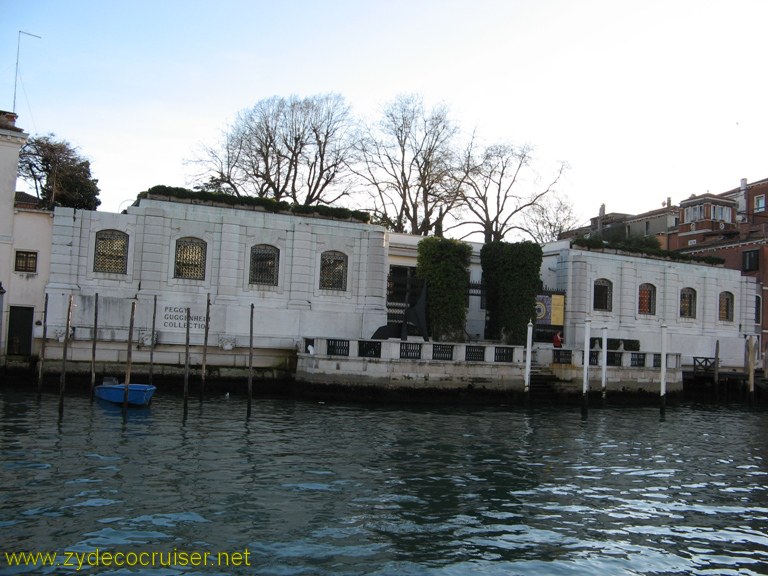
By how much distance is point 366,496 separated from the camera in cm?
1299

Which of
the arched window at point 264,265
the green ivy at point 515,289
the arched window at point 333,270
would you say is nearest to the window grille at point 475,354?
the green ivy at point 515,289

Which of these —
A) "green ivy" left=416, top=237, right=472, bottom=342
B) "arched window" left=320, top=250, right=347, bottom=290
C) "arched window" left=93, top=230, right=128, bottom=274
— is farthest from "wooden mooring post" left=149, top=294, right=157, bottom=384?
"green ivy" left=416, top=237, right=472, bottom=342

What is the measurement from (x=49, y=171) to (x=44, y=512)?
39.1 meters

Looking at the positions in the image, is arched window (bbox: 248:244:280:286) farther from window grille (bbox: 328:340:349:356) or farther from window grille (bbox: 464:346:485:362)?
window grille (bbox: 464:346:485:362)

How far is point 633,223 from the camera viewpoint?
A: 69.9m

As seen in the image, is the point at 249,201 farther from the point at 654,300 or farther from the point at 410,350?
the point at 654,300

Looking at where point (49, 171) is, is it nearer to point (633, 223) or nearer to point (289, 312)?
point (289, 312)

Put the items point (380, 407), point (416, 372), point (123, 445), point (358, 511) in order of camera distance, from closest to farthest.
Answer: point (358, 511) → point (123, 445) → point (380, 407) → point (416, 372)

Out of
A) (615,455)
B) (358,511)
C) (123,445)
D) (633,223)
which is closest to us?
(358,511)

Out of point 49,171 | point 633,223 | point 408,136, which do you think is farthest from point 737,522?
point 633,223

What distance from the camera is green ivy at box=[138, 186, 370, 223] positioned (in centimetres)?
3014

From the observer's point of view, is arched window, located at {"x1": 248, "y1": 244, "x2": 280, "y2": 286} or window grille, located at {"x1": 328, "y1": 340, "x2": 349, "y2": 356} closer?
window grille, located at {"x1": 328, "y1": 340, "x2": 349, "y2": 356}

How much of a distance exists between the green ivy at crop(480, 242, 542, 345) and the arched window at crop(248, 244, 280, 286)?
36.2 feet

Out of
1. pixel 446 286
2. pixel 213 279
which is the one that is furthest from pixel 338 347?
pixel 446 286
